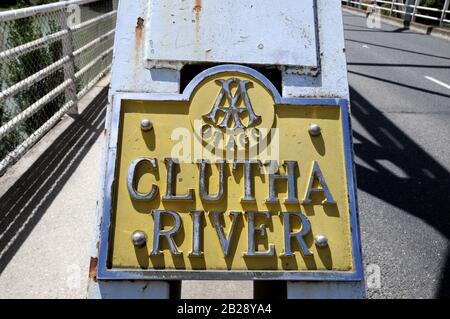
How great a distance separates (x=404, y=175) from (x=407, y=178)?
7cm

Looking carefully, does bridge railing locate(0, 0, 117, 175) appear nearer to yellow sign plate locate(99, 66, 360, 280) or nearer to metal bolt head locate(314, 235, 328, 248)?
yellow sign plate locate(99, 66, 360, 280)

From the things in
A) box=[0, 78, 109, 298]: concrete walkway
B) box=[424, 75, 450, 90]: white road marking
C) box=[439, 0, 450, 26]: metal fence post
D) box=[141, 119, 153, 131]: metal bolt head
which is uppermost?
box=[439, 0, 450, 26]: metal fence post

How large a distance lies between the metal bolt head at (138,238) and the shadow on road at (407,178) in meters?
1.72

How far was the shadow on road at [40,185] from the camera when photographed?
274 cm

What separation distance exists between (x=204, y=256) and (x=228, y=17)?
894mm

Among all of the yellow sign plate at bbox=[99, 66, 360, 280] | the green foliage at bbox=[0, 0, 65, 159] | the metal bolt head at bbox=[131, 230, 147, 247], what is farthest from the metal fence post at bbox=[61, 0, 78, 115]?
the metal bolt head at bbox=[131, 230, 147, 247]

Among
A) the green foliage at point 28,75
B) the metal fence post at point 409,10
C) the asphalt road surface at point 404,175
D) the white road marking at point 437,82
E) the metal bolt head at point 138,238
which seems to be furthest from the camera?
the metal fence post at point 409,10

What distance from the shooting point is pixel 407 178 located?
385 cm

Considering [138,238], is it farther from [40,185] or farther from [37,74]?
[37,74]

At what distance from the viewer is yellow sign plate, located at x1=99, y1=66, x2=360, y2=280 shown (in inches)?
57.1

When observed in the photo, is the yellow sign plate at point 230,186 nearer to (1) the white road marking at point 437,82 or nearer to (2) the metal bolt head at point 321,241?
(2) the metal bolt head at point 321,241

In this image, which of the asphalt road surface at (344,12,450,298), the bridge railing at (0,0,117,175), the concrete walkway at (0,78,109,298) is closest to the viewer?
the concrete walkway at (0,78,109,298)

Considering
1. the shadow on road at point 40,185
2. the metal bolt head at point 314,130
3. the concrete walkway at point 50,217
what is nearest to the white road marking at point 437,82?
the shadow on road at point 40,185

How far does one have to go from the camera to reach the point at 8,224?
282 centimetres
